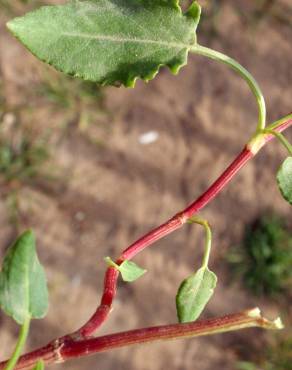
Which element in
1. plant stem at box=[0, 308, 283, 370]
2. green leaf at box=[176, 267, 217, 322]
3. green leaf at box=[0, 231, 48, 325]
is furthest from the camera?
green leaf at box=[176, 267, 217, 322]

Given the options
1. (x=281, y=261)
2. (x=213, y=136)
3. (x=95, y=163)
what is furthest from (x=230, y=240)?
(x=95, y=163)

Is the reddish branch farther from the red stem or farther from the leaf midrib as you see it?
the leaf midrib

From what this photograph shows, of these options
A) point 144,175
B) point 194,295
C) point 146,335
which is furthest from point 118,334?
point 144,175

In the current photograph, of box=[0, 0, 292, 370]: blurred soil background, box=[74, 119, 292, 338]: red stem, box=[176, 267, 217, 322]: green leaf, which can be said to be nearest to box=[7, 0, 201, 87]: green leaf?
box=[74, 119, 292, 338]: red stem

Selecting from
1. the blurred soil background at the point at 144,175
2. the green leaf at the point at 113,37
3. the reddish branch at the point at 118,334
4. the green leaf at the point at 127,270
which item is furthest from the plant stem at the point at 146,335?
the blurred soil background at the point at 144,175

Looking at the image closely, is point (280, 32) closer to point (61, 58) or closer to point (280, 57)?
point (280, 57)
